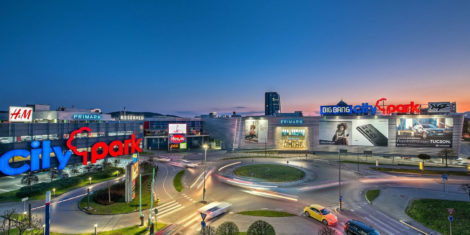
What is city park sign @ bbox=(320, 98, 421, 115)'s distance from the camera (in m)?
66.6

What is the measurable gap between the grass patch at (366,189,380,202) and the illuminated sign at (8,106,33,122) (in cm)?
6931

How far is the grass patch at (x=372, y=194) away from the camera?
3225cm

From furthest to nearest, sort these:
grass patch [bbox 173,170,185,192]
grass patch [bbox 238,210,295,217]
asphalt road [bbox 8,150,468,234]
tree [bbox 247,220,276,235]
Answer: grass patch [bbox 173,170,185,192] < grass patch [bbox 238,210,295,217] < asphalt road [bbox 8,150,468,234] < tree [bbox 247,220,276,235]

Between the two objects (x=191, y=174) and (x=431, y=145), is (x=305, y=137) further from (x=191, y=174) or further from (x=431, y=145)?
(x=191, y=174)

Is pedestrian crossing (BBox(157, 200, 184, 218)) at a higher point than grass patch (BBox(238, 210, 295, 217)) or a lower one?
lower

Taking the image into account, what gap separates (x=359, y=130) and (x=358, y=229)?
64.2 m

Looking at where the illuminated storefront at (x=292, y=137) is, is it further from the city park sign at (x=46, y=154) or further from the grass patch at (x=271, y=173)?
the city park sign at (x=46, y=154)

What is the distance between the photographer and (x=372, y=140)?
74.0 meters

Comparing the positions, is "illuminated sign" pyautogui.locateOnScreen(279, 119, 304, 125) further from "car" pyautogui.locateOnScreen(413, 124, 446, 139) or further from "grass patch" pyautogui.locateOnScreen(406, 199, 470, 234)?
"grass patch" pyautogui.locateOnScreen(406, 199, 470, 234)

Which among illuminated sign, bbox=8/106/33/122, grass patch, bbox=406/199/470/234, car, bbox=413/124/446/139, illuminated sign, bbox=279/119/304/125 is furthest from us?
illuminated sign, bbox=279/119/304/125

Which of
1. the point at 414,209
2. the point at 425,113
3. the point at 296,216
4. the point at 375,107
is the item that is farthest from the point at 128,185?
the point at 425,113

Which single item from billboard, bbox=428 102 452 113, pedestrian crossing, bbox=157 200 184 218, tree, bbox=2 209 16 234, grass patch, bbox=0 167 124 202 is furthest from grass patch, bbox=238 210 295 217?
billboard, bbox=428 102 452 113

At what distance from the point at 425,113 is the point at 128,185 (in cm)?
8748

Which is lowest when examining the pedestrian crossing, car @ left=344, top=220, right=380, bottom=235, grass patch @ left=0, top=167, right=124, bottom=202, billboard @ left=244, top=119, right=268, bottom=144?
the pedestrian crossing
